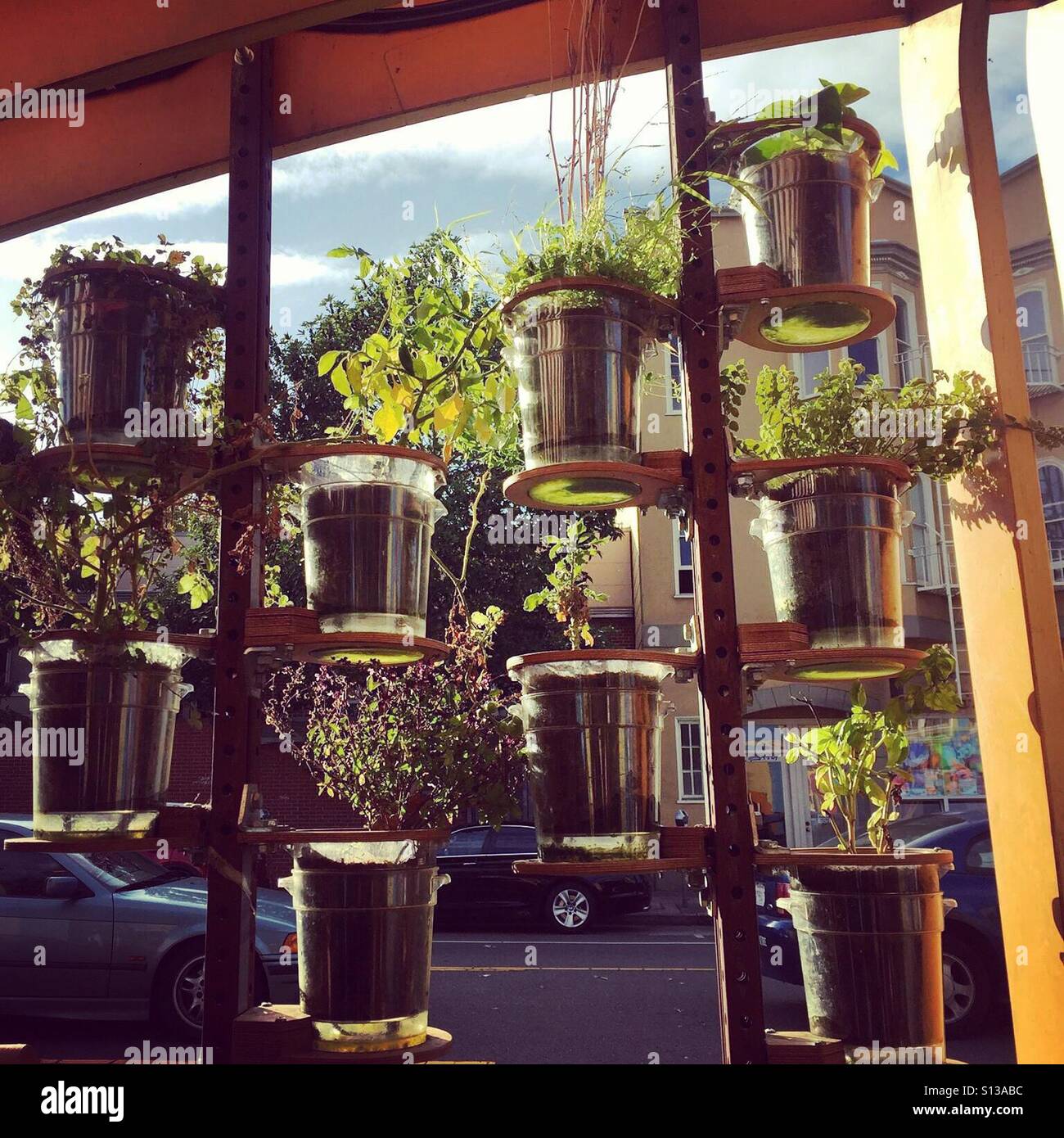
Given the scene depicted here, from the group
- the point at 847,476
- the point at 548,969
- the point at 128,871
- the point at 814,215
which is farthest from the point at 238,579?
the point at 548,969

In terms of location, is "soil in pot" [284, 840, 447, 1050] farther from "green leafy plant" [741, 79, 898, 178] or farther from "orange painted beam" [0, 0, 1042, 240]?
"orange painted beam" [0, 0, 1042, 240]

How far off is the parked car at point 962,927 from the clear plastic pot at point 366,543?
3.80m

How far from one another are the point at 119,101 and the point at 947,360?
280cm

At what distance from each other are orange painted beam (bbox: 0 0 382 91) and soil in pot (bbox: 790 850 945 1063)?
2532 mm

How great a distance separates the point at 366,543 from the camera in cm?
257

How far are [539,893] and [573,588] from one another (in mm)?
8496

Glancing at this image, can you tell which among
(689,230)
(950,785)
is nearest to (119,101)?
(689,230)

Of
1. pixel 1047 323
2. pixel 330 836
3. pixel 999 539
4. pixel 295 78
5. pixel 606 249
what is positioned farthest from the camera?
pixel 1047 323

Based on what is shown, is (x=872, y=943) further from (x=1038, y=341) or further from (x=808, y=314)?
(x=1038, y=341)

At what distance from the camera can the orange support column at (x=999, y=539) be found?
2.71 meters

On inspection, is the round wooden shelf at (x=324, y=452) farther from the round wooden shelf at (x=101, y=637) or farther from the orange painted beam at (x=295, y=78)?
the orange painted beam at (x=295, y=78)

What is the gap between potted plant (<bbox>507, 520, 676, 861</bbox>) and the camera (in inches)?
93.4

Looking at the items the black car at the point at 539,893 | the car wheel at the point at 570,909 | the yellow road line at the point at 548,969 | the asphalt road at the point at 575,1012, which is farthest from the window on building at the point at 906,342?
the yellow road line at the point at 548,969

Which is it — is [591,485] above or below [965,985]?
above
